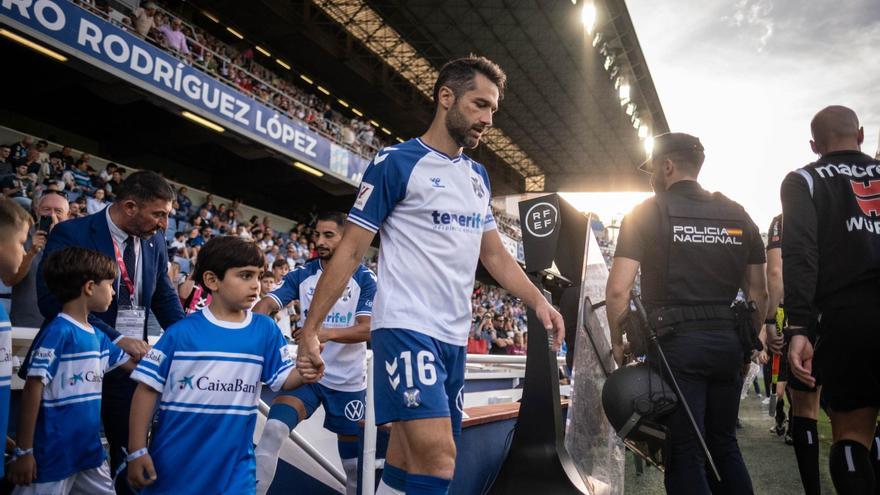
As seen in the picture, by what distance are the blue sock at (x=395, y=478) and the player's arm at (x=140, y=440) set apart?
2.58ft

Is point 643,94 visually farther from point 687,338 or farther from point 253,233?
point 687,338

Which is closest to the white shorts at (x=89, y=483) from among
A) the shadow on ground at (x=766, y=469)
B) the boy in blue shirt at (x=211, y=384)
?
the boy in blue shirt at (x=211, y=384)

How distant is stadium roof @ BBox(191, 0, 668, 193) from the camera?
59.2 feet

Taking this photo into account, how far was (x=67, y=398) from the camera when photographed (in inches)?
92.0

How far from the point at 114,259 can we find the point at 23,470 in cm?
92

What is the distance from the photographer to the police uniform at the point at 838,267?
215cm

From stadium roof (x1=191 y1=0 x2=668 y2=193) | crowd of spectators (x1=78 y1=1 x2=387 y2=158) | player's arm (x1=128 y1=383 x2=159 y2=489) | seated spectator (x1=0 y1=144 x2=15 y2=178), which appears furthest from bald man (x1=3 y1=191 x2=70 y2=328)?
stadium roof (x1=191 y1=0 x2=668 y2=193)

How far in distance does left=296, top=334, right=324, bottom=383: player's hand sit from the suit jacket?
3.86ft

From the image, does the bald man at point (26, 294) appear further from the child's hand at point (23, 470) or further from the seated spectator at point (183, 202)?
the seated spectator at point (183, 202)

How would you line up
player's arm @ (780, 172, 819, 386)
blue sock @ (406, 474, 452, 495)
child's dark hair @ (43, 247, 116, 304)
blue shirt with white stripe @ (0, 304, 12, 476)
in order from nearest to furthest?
blue sock @ (406, 474, 452, 495), blue shirt with white stripe @ (0, 304, 12, 476), player's arm @ (780, 172, 819, 386), child's dark hair @ (43, 247, 116, 304)

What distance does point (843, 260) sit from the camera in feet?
7.41

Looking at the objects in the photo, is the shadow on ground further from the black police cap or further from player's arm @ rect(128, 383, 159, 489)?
player's arm @ rect(128, 383, 159, 489)

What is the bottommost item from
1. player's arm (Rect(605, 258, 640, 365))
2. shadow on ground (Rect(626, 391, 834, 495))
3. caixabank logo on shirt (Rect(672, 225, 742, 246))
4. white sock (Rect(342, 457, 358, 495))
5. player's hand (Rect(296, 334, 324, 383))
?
shadow on ground (Rect(626, 391, 834, 495))

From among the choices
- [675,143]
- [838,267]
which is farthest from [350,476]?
[838,267]
